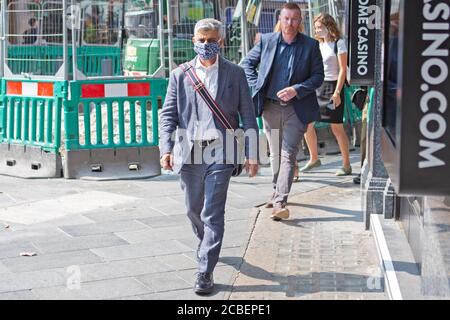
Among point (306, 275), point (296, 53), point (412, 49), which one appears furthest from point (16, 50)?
point (412, 49)

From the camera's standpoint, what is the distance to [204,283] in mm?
4957

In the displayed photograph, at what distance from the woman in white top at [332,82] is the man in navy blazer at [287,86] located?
1.84 m

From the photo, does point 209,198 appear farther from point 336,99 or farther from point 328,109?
point 328,109

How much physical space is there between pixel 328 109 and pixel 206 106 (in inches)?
165

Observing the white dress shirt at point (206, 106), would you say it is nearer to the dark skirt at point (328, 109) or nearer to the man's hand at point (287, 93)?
the man's hand at point (287, 93)

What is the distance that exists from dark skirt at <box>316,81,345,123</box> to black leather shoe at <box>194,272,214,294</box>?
4.37 metres

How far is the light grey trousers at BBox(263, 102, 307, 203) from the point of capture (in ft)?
22.4

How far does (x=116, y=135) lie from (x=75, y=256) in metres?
4.84

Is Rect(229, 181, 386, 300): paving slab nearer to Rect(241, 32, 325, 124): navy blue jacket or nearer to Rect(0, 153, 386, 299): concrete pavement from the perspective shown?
Rect(0, 153, 386, 299): concrete pavement

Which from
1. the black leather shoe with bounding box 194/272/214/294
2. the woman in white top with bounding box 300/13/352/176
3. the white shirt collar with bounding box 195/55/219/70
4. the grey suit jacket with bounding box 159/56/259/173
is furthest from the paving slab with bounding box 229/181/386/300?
the woman in white top with bounding box 300/13/352/176

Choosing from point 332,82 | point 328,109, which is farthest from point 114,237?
point 332,82

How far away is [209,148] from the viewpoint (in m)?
5.12

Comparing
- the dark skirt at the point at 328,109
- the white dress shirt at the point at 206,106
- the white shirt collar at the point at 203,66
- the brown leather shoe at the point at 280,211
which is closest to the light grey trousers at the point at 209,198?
the white dress shirt at the point at 206,106

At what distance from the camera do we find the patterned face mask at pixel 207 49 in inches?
198
